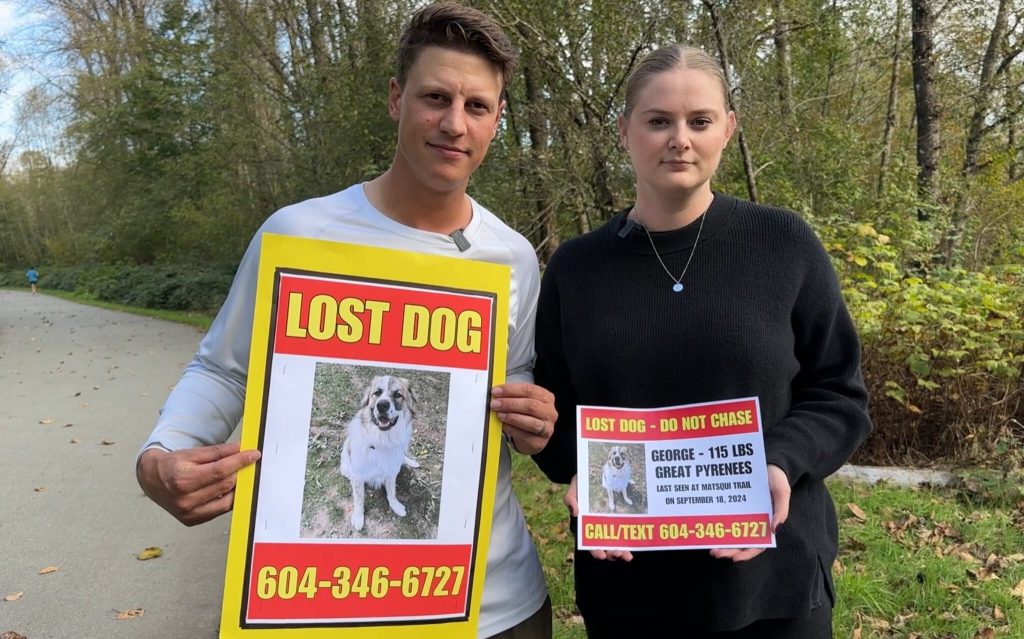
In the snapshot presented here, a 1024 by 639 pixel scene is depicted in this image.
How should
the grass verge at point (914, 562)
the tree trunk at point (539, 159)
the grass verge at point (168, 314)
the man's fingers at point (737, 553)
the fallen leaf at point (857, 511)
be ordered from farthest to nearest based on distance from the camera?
the grass verge at point (168, 314)
the tree trunk at point (539, 159)
the fallen leaf at point (857, 511)
the grass verge at point (914, 562)
the man's fingers at point (737, 553)

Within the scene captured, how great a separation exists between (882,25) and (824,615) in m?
12.7

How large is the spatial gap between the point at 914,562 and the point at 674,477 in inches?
129

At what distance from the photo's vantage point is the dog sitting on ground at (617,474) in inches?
63.2

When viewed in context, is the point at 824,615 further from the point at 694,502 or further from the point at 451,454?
the point at 451,454

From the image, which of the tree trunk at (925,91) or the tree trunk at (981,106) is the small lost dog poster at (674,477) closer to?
the tree trunk at (925,91)

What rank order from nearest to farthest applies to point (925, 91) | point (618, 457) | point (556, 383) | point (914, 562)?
1. point (618, 457)
2. point (556, 383)
3. point (914, 562)
4. point (925, 91)

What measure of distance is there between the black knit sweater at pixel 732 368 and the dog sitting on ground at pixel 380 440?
0.41 meters

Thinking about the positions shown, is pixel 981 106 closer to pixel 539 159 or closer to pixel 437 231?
pixel 539 159

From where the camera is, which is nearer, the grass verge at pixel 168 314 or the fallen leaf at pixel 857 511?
the fallen leaf at pixel 857 511

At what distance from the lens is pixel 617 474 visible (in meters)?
1.62

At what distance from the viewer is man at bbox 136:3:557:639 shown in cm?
158

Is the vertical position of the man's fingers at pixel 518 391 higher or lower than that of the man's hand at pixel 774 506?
higher

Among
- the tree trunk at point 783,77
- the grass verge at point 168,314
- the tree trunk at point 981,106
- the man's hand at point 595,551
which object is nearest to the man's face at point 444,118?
the man's hand at point 595,551

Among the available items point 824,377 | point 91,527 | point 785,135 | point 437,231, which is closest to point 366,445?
point 437,231
